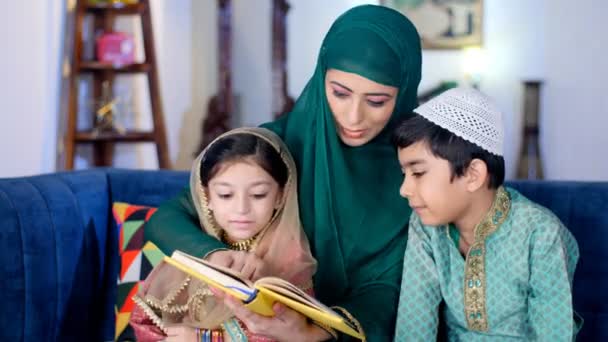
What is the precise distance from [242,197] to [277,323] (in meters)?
0.38

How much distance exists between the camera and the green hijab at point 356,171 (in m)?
2.01

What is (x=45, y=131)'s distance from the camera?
4059 millimetres

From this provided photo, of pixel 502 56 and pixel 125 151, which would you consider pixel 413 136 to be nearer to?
pixel 125 151

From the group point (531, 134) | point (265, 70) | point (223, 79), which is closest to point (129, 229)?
point (223, 79)

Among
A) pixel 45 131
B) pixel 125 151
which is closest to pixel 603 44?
pixel 125 151

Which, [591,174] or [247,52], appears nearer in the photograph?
[247,52]

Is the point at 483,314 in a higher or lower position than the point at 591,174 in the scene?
higher

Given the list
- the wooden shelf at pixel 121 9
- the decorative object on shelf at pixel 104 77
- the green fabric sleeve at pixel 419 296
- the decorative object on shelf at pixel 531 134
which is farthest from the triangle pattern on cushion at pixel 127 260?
the decorative object on shelf at pixel 531 134

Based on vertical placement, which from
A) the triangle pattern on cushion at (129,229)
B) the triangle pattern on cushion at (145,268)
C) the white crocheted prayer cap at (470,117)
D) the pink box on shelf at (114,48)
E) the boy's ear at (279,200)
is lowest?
the triangle pattern on cushion at (145,268)

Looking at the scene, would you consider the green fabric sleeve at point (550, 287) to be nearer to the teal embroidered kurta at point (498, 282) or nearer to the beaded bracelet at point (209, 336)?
the teal embroidered kurta at point (498, 282)

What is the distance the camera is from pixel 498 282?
1873mm

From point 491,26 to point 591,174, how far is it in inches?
74.7

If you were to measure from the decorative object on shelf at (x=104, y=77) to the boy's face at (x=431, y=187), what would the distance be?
2.83 m

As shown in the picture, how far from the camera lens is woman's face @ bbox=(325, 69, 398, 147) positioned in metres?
1.97
